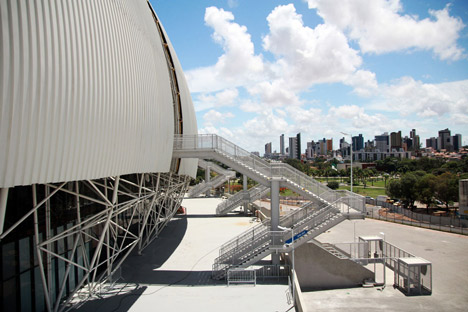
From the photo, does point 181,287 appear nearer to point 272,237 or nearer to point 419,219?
point 272,237

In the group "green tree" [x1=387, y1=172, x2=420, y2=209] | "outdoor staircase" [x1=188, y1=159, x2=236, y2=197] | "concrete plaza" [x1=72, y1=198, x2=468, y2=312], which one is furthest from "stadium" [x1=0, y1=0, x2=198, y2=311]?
"green tree" [x1=387, y1=172, x2=420, y2=209]

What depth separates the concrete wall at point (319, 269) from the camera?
19516 mm

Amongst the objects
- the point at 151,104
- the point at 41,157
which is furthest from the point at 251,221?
the point at 41,157

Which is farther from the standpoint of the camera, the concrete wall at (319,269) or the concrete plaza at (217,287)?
the concrete wall at (319,269)

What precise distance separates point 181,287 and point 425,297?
1349cm

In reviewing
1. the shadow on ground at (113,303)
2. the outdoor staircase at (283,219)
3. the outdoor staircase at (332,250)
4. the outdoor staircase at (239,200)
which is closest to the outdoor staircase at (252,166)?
the outdoor staircase at (283,219)

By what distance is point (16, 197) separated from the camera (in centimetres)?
1032

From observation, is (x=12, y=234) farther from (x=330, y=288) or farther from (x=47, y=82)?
(x=330, y=288)

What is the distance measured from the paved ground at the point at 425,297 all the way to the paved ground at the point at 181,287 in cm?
446

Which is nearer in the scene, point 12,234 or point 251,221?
point 12,234

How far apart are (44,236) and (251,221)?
76.9ft

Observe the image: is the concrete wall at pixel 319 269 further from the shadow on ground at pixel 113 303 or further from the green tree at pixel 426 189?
the green tree at pixel 426 189

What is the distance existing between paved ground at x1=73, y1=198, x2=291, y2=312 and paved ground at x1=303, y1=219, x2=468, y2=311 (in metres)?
4.46

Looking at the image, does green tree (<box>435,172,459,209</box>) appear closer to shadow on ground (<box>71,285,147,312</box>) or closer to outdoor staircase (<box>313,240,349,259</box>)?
outdoor staircase (<box>313,240,349,259</box>)
